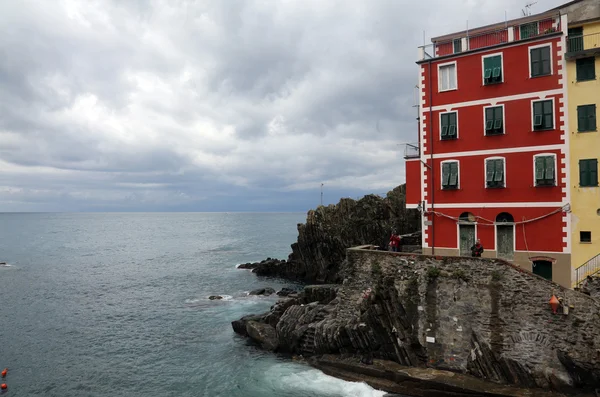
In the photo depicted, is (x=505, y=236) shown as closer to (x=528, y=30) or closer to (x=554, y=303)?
(x=554, y=303)

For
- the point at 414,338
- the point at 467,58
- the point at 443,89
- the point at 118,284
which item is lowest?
the point at 118,284

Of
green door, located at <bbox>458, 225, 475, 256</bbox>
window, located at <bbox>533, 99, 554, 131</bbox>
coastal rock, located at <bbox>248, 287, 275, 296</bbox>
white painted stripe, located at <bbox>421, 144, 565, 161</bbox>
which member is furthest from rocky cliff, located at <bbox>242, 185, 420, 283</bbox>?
window, located at <bbox>533, 99, 554, 131</bbox>

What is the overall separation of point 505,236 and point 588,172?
6.31 meters

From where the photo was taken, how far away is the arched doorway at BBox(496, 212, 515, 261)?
86.1 feet

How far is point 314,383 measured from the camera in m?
26.9

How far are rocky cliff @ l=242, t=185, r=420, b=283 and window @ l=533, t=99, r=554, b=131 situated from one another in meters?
37.1

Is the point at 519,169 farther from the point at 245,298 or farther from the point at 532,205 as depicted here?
the point at 245,298

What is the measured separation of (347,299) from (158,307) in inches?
1301

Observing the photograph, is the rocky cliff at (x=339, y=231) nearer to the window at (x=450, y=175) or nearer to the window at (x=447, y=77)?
the window at (x=450, y=175)

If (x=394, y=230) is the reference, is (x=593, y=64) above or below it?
above

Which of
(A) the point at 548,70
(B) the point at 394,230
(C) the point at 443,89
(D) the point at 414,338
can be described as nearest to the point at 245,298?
(B) the point at 394,230

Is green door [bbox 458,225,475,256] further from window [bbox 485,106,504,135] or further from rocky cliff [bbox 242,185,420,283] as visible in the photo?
rocky cliff [bbox 242,185,420,283]

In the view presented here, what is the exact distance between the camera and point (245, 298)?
182 feet

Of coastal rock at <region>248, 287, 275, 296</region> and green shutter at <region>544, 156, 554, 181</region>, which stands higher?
green shutter at <region>544, 156, 554, 181</region>
